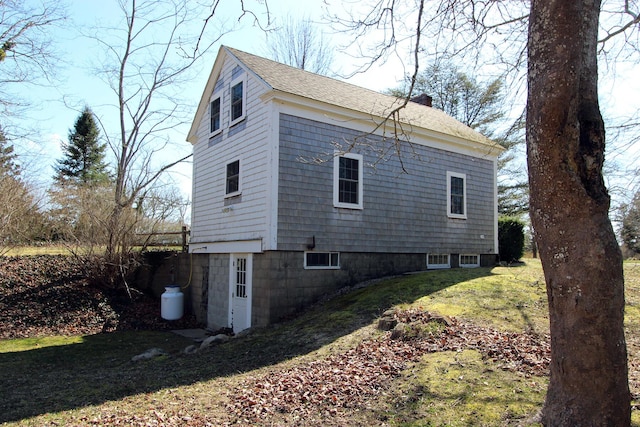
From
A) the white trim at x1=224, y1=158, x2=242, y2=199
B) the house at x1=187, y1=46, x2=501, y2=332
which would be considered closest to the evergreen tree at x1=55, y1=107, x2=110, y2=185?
the house at x1=187, y1=46, x2=501, y2=332

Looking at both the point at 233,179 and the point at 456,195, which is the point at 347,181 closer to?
the point at 233,179

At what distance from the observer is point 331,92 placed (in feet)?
43.5

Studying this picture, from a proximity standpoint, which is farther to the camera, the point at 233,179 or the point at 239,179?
the point at 233,179

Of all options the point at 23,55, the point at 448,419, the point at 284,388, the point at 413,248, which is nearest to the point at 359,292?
the point at 413,248

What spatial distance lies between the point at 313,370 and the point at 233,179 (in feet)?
25.2

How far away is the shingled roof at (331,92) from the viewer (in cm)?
1184

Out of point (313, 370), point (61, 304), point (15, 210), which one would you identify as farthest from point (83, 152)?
point (313, 370)

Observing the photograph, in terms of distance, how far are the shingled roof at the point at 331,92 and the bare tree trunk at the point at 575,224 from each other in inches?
262

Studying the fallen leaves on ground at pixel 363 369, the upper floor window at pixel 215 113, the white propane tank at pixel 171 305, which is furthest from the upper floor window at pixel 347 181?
the white propane tank at pixel 171 305

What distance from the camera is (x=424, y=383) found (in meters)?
5.32

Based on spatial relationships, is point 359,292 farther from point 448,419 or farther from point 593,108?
point 593,108

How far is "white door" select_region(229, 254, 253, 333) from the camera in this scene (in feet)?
38.6

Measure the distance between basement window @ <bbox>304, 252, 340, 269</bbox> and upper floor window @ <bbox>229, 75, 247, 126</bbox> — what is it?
Answer: 4.28 m

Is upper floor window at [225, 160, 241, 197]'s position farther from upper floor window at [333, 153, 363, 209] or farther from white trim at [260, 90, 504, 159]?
upper floor window at [333, 153, 363, 209]
